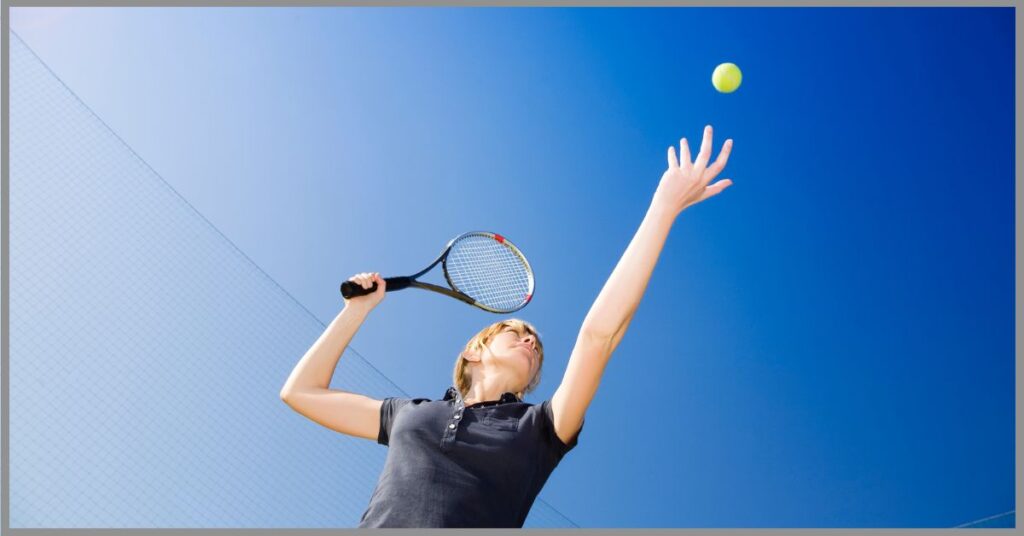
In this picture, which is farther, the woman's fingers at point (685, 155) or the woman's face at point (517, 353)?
the woman's face at point (517, 353)

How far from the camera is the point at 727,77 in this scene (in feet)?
15.2

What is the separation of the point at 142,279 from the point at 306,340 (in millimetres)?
1038

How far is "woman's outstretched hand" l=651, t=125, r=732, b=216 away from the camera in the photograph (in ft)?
6.32

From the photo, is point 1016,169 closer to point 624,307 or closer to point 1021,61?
point 1021,61

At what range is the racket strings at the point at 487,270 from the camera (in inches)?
142

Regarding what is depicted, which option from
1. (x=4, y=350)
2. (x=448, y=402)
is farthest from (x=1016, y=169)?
(x=4, y=350)

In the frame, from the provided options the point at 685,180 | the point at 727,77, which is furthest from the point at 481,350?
the point at 727,77

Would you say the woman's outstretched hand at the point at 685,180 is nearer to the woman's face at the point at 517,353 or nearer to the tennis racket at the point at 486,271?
the woman's face at the point at 517,353

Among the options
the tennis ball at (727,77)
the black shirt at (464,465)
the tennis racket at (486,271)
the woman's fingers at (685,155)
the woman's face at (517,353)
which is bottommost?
the black shirt at (464,465)

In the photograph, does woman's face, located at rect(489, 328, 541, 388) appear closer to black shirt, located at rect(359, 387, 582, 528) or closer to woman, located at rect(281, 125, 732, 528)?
woman, located at rect(281, 125, 732, 528)

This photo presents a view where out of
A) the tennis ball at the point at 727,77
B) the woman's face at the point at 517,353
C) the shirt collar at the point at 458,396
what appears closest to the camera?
the shirt collar at the point at 458,396

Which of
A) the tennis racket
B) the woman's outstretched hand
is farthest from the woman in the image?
the tennis racket

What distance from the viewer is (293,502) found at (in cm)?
526

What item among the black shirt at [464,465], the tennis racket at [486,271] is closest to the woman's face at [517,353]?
the black shirt at [464,465]
